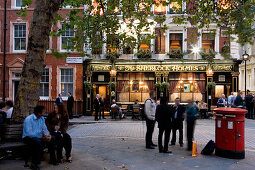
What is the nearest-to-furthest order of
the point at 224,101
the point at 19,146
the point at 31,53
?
the point at 19,146 < the point at 31,53 < the point at 224,101

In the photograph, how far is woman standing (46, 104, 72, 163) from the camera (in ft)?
22.9

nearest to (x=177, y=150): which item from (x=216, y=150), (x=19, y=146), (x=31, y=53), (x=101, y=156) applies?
(x=216, y=150)

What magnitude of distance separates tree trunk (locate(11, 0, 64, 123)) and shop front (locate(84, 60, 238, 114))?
14025 millimetres

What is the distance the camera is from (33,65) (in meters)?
7.32

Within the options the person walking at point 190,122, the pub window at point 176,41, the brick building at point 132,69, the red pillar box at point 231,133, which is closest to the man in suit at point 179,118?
the person walking at point 190,122

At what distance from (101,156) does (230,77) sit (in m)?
17.3

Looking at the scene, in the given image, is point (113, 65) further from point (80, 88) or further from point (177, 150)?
point (177, 150)

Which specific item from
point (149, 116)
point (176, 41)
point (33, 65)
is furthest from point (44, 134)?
point (176, 41)

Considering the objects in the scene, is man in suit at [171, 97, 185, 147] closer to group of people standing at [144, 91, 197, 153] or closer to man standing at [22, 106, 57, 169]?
group of people standing at [144, 91, 197, 153]

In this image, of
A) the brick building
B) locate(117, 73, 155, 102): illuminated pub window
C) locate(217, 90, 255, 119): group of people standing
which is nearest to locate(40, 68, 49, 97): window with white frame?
the brick building

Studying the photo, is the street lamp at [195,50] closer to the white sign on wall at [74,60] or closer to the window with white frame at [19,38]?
the white sign on wall at [74,60]

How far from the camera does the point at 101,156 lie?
778 cm

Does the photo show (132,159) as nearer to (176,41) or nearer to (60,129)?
(60,129)

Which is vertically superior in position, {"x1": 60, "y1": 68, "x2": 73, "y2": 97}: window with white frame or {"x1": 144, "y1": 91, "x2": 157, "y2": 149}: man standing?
{"x1": 60, "y1": 68, "x2": 73, "y2": 97}: window with white frame
